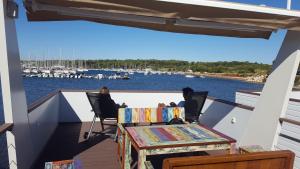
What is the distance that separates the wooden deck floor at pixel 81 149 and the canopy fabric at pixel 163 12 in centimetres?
188

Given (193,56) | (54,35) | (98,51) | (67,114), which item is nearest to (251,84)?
(193,56)

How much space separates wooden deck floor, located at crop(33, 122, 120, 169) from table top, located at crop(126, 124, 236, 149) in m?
0.83

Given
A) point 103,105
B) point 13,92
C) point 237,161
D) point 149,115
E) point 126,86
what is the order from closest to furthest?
point 237,161, point 13,92, point 149,115, point 103,105, point 126,86

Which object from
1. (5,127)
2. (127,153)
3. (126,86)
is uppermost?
(5,127)

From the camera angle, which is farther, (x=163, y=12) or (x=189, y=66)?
(x=189, y=66)

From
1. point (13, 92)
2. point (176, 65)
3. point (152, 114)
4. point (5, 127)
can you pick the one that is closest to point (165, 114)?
point (152, 114)

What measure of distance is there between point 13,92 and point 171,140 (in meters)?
1.62

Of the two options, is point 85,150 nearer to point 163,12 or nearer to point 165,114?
point 165,114

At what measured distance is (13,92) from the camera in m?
2.72

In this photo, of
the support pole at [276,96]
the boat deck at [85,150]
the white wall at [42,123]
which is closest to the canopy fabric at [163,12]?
the support pole at [276,96]

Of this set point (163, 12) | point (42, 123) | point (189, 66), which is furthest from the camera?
point (189, 66)

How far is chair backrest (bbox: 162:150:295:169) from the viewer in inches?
62.2

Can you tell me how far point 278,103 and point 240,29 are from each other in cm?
96

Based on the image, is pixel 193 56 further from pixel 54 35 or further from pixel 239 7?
pixel 239 7
